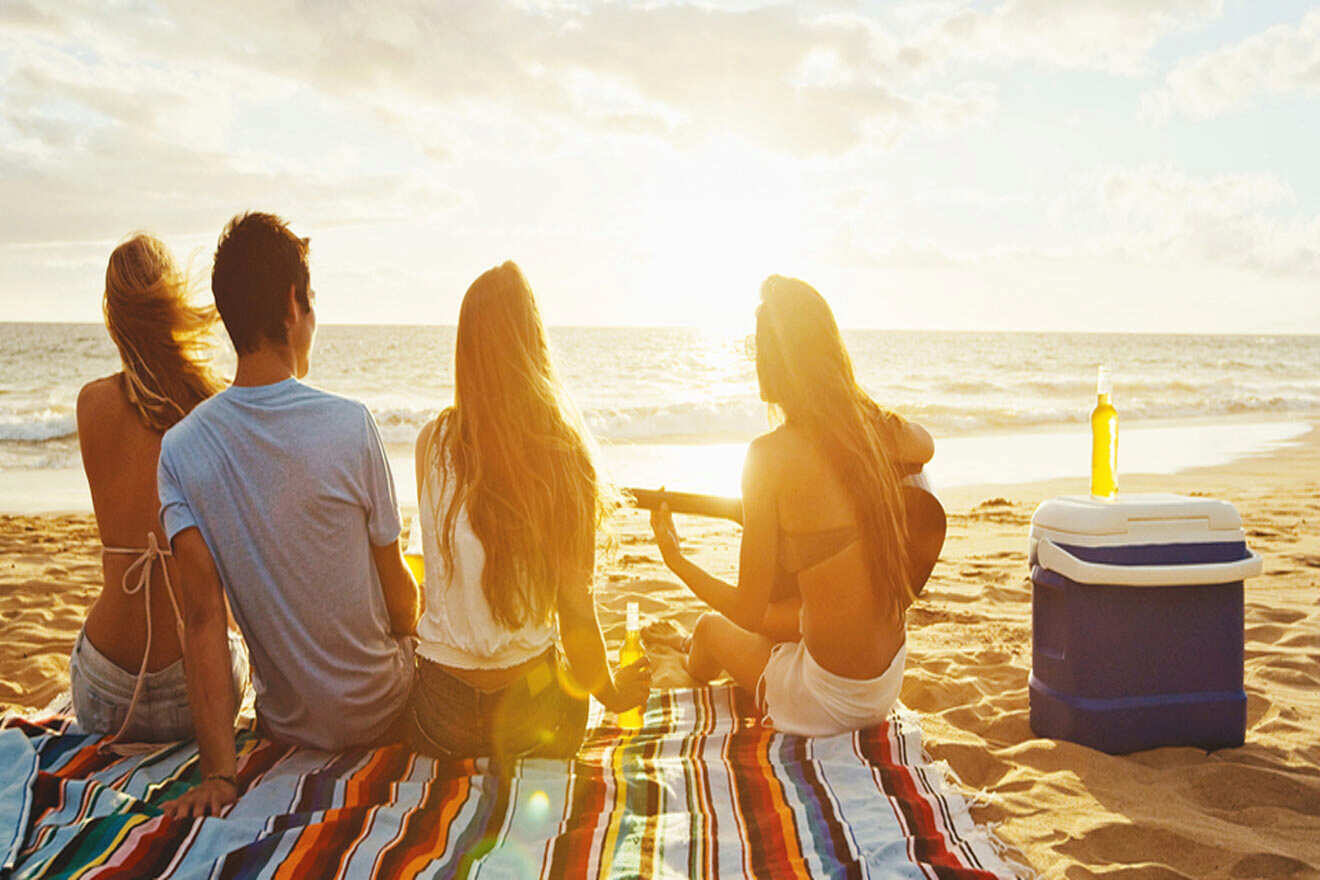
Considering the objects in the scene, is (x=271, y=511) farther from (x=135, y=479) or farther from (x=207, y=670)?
(x=135, y=479)

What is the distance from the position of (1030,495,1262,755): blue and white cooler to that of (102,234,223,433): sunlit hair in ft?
8.66

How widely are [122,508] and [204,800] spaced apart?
0.90 metres

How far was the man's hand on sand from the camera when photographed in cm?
226

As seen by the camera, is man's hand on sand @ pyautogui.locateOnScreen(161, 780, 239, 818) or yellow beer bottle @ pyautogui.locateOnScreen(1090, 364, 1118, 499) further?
yellow beer bottle @ pyautogui.locateOnScreen(1090, 364, 1118, 499)

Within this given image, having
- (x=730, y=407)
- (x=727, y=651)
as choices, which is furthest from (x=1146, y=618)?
(x=730, y=407)

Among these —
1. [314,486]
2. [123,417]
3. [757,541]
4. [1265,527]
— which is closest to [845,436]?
[757,541]

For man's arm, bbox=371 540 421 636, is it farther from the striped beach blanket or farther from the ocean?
the ocean

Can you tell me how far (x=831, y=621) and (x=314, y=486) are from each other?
5.11 ft

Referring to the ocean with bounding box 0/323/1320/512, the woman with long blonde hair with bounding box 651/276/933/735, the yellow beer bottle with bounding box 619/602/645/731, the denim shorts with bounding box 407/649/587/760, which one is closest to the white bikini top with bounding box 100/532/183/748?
the ocean with bounding box 0/323/1320/512

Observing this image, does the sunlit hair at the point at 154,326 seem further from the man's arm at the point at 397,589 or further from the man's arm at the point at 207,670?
the man's arm at the point at 397,589

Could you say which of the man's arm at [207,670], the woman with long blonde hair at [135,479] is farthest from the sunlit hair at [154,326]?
the man's arm at [207,670]

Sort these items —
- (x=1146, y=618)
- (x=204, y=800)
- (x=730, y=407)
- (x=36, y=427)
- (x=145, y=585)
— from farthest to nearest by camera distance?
(x=730, y=407), (x=36, y=427), (x=1146, y=618), (x=145, y=585), (x=204, y=800)

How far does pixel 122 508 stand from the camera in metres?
2.68

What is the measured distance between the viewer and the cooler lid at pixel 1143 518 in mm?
2852
